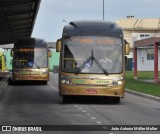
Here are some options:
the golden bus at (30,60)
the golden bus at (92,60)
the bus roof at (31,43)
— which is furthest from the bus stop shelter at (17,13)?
the golden bus at (92,60)

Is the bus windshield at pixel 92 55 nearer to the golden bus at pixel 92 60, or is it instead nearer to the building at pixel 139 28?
the golden bus at pixel 92 60

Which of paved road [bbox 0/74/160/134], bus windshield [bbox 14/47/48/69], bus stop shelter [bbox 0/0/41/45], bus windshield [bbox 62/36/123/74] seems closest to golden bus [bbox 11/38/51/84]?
bus windshield [bbox 14/47/48/69]

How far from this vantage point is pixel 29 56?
126 feet

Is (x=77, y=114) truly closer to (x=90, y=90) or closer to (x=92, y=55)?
(x=90, y=90)

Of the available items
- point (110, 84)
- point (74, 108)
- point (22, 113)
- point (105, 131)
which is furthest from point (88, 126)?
point (110, 84)

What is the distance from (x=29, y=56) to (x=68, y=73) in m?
16.7

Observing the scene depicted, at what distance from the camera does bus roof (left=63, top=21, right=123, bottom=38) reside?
2252cm

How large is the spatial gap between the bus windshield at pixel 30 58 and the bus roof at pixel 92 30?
1582 centimetres

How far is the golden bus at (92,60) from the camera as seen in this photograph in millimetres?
21953

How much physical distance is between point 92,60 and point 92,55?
0.69 feet

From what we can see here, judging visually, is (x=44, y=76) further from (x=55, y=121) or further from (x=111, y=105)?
(x=55, y=121)

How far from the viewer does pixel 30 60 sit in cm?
3856

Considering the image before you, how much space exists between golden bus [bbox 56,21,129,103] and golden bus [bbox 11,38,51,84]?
15957mm

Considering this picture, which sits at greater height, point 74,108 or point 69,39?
point 69,39
